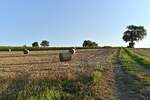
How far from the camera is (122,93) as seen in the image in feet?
46.4

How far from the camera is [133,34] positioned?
170m

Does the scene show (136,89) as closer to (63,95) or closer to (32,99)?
(63,95)

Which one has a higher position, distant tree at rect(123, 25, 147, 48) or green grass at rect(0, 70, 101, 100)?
distant tree at rect(123, 25, 147, 48)

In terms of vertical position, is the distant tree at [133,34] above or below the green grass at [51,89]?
above

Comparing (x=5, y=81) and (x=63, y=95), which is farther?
(x=5, y=81)

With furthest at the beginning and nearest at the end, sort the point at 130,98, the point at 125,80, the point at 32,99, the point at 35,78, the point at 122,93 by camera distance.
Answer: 1. the point at 125,80
2. the point at 35,78
3. the point at 122,93
4. the point at 130,98
5. the point at 32,99

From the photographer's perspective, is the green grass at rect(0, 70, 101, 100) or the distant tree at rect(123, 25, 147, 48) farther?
the distant tree at rect(123, 25, 147, 48)

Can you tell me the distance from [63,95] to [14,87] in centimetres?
274

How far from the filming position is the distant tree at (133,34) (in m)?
169

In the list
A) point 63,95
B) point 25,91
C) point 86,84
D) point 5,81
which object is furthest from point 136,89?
point 5,81

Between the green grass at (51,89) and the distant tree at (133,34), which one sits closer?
→ the green grass at (51,89)

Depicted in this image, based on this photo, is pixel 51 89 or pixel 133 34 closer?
pixel 51 89

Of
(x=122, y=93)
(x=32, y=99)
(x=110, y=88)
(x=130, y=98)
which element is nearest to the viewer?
(x=32, y=99)

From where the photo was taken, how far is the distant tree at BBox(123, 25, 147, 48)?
169 meters
